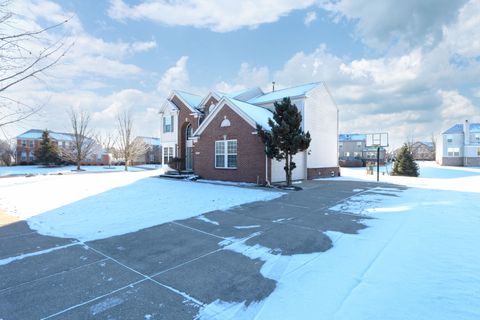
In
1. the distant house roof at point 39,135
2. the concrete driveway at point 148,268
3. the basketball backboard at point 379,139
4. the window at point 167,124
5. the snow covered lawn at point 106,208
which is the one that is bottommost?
the concrete driveway at point 148,268

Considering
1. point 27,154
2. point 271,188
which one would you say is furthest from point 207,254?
point 27,154

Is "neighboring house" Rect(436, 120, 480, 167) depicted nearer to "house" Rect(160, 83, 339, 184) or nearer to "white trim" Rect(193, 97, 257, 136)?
"house" Rect(160, 83, 339, 184)

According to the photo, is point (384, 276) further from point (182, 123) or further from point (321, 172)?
point (182, 123)

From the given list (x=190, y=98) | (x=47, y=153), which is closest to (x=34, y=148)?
(x=47, y=153)

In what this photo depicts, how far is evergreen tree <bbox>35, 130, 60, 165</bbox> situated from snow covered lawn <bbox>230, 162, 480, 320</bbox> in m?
53.3

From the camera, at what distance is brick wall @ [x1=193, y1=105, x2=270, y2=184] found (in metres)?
16.7

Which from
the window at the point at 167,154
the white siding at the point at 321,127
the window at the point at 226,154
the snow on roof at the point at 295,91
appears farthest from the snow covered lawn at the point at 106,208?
the window at the point at 167,154

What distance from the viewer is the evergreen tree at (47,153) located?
45.7 m

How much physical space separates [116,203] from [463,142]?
6062cm

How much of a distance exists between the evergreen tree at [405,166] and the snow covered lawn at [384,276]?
21926 millimetres

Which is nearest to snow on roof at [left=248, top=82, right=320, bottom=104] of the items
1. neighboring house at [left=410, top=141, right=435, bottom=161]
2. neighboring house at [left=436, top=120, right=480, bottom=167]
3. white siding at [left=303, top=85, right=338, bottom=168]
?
white siding at [left=303, top=85, right=338, bottom=168]

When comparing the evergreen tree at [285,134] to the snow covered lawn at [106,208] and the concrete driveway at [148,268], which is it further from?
the concrete driveway at [148,268]

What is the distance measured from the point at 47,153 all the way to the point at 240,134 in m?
45.1

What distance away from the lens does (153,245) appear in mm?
5723
